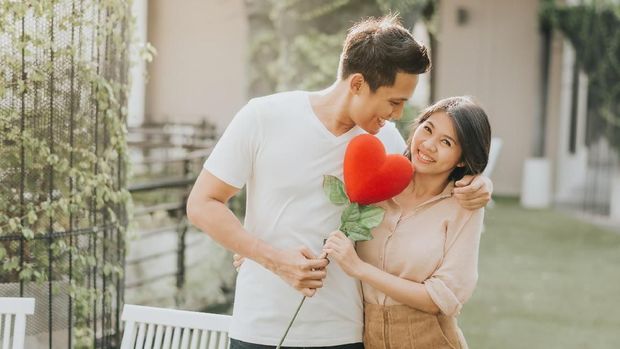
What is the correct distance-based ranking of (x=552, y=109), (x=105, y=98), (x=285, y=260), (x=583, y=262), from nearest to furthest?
(x=285, y=260), (x=105, y=98), (x=583, y=262), (x=552, y=109)

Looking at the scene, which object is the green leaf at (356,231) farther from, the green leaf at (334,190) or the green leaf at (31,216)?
the green leaf at (31,216)

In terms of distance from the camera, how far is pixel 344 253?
7.14ft

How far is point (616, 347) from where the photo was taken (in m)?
5.45

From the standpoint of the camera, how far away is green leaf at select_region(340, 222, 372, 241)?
7.31ft

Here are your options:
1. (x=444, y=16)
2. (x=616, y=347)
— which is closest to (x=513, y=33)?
(x=444, y=16)

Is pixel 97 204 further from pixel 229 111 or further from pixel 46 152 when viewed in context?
pixel 229 111

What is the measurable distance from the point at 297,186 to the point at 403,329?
0.47 metres

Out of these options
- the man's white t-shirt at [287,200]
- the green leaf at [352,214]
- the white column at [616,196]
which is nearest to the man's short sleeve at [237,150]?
the man's white t-shirt at [287,200]

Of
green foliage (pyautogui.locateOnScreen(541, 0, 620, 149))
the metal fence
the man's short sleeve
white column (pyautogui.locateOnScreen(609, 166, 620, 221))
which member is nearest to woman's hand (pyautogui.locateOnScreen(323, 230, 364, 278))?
the man's short sleeve

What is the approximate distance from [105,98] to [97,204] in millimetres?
420

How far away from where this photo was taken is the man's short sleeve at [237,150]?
2232mm

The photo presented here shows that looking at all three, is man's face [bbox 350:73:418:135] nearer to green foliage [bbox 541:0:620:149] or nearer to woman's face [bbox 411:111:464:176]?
woman's face [bbox 411:111:464:176]

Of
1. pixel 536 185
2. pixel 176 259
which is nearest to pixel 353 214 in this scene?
pixel 176 259

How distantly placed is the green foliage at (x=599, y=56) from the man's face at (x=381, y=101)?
32.4 ft
